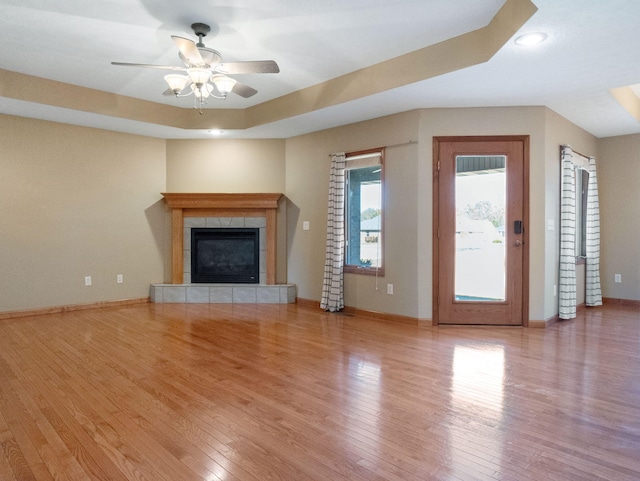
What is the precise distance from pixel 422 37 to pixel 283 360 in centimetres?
302

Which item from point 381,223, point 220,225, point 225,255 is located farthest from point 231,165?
point 381,223

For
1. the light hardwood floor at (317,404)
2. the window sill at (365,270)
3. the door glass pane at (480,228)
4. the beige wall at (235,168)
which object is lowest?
the light hardwood floor at (317,404)

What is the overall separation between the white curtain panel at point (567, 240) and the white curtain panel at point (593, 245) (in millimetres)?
1184

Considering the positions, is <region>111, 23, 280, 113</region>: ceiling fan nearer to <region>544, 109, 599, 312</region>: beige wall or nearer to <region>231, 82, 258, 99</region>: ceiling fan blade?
<region>231, 82, 258, 99</region>: ceiling fan blade

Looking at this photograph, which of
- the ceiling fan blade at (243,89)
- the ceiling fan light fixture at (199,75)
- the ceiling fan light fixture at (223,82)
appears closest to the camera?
the ceiling fan light fixture at (199,75)

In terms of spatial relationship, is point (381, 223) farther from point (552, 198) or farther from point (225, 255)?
point (225, 255)

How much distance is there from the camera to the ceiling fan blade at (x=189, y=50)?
9.18 feet

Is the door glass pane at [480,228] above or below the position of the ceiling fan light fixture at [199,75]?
below

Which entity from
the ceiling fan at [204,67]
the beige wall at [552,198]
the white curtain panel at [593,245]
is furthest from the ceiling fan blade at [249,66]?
the white curtain panel at [593,245]

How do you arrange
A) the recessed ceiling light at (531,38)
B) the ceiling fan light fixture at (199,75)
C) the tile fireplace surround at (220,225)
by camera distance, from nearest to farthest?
the recessed ceiling light at (531,38) → the ceiling fan light fixture at (199,75) → the tile fireplace surround at (220,225)

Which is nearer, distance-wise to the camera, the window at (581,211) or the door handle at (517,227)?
the door handle at (517,227)

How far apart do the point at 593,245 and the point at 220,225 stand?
5464 millimetres

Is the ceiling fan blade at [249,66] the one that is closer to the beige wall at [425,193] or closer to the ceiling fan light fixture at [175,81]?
the ceiling fan light fixture at [175,81]

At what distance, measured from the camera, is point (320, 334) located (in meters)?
4.34
